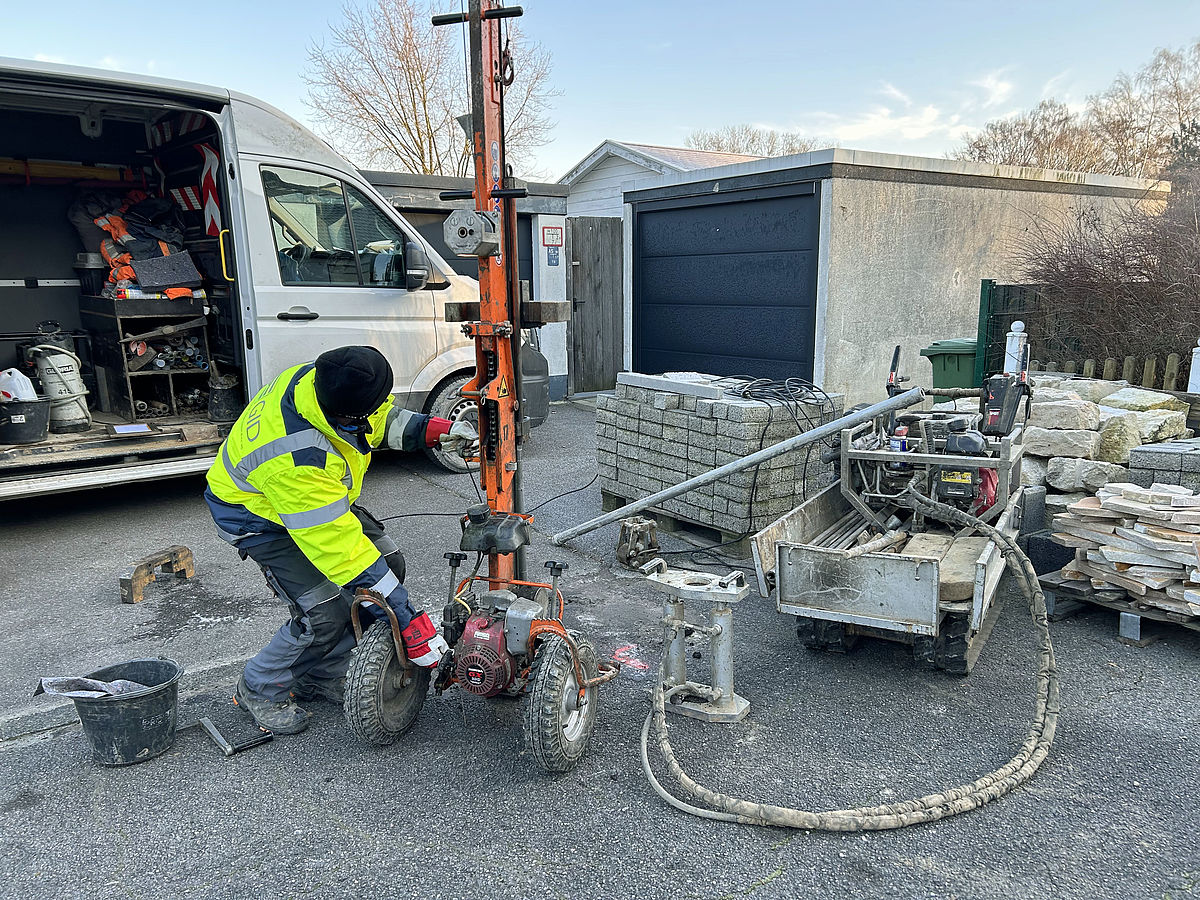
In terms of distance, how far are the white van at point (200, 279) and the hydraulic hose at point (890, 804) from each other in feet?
16.4

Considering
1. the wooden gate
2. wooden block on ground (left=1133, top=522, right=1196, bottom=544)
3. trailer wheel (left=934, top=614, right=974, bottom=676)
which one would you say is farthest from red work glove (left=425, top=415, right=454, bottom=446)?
the wooden gate

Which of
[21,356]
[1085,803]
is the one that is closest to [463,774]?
[1085,803]

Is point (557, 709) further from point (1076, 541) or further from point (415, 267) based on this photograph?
point (415, 267)

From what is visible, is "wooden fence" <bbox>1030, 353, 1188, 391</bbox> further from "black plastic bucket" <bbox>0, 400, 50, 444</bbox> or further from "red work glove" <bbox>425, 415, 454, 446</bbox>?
"black plastic bucket" <bbox>0, 400, 50, 444</bbox>

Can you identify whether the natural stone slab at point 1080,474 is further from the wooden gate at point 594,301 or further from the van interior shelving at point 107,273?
the wooden gate at point 594,301

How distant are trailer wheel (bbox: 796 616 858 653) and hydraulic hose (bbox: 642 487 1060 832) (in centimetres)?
94

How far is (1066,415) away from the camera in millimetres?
5832

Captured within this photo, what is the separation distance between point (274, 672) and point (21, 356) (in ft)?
18.7

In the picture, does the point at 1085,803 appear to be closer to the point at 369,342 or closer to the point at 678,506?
the point at 678,506

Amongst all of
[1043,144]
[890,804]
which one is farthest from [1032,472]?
[1043,144]

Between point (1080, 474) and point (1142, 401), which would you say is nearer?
point (1080, 474)

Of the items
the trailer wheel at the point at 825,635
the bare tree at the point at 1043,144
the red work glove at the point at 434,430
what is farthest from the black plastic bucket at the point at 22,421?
the bare tree at the point at 1043,144

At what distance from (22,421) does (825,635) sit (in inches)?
243

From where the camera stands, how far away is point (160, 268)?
7496 mm
